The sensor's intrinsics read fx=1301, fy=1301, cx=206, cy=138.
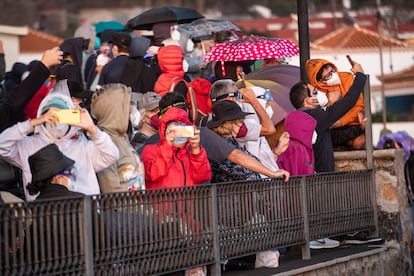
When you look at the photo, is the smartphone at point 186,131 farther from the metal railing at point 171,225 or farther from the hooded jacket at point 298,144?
the hooded jacket at point 298,144

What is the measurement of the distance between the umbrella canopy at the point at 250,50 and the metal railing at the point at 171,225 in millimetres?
1920

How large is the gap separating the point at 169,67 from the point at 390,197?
294 cm

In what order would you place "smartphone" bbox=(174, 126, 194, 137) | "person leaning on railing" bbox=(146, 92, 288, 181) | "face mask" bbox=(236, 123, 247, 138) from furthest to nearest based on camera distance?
"face mask" bbox=(236, 123, 247, 138)
"person leaning on railing" bbox=(146, 92, 288, 181)
"smartphone" bbox=(174, 126, 194, 137)

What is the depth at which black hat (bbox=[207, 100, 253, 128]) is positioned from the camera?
11.6m

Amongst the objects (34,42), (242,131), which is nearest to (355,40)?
(34,42)

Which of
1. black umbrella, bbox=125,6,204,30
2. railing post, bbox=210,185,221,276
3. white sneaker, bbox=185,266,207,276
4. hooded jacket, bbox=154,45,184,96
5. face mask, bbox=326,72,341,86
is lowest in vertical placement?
white sneaker, bbox=185,266,207,276

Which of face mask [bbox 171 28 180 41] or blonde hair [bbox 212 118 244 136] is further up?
face mask [bbox 171 28 180 41]

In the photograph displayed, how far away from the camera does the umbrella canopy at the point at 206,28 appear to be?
1747 cm

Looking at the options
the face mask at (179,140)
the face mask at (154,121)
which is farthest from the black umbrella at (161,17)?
the face mask at (179,140)

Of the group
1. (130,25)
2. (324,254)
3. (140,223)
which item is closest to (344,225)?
(324,254)

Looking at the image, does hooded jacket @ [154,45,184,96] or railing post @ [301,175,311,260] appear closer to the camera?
railing post @ [301,175,311,260]

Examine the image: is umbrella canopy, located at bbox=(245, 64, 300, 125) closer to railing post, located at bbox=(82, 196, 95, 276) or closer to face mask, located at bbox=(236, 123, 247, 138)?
face mask, located at bbox=(236, 123, 247, 138)

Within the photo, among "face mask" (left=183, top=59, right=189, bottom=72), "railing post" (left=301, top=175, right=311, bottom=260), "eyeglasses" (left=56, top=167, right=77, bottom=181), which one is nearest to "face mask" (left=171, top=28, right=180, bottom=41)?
"face mask" (left=183, top=59, right=189, bottom=72)

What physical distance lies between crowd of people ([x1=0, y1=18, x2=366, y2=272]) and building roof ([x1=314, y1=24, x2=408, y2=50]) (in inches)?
2113
